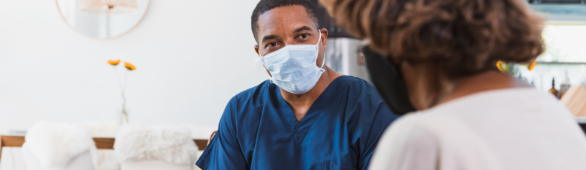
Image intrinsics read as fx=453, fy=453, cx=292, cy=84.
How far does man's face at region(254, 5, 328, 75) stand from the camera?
1231 millimetres

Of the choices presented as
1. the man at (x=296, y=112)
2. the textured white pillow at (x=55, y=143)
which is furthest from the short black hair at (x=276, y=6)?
the textured white pillow at (x=55, y=143)

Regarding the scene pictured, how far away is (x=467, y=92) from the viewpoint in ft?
1.50

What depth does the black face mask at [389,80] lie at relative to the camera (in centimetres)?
55

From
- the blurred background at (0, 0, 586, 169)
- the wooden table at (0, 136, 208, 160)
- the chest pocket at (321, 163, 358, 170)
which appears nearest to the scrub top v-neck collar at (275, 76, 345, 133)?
A: the chest pocket at (321, 163, 358, 170)

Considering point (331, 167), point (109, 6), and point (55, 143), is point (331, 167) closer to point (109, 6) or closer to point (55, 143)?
point (55, 143)

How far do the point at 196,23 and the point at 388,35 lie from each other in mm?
2666

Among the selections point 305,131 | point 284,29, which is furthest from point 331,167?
point 284,29

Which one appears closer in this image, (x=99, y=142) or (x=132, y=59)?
(x=99, y=142)

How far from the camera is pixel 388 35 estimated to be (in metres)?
0.45

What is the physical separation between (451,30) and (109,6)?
2.77 meters

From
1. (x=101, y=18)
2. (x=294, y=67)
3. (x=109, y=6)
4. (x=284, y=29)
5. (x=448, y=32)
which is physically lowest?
(x=101, y=18)

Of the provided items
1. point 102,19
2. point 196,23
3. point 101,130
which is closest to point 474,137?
point 101,130

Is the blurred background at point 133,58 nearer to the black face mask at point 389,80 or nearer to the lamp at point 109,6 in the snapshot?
the lamp at point 109,6

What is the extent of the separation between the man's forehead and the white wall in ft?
5.84
